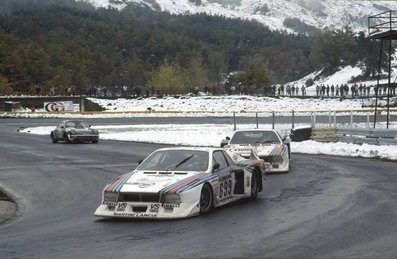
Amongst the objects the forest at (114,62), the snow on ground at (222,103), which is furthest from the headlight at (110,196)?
the forest at (114,62)

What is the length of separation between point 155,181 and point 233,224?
1.55 m

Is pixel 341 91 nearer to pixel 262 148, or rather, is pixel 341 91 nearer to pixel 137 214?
pixel 262 148

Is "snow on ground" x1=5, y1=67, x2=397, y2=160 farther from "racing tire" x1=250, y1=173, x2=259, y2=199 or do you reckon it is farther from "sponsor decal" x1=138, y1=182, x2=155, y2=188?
"sponsor decal" x1=138, y1=182, x2=155, y2=188

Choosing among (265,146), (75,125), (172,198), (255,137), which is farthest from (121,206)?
(75,125)

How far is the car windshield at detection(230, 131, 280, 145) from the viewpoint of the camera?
63.9ft

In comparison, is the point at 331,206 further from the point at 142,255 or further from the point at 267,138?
the point at 267,138

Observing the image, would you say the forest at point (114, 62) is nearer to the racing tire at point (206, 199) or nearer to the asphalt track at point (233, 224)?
the asphalt track at point (233, 224)

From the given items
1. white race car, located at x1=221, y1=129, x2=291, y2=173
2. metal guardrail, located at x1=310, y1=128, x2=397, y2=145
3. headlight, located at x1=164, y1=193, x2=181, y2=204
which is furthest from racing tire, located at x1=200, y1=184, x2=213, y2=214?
metal guardrail, located at x1=310, y1=128, x2=397, y2=145

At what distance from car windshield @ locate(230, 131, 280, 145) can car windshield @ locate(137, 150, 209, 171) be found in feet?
23.8

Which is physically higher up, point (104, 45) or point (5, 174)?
point (104, 45)

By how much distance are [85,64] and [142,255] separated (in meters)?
152

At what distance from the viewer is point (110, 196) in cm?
1081

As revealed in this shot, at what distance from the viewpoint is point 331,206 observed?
12.0 m

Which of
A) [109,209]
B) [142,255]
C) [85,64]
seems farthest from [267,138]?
[85,64]
